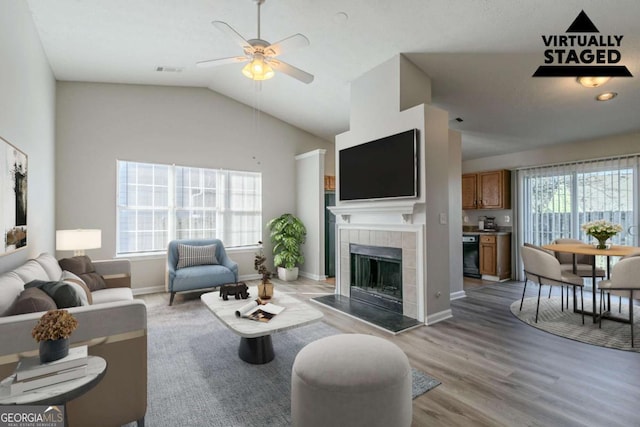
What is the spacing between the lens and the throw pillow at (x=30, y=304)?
1597 millimetres

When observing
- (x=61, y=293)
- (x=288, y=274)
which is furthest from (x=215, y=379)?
(x=288, y=274)

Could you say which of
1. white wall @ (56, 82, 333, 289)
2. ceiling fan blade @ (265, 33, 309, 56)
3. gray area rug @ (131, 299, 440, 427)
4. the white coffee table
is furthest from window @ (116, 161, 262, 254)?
ceiling fan blade @ (265, 33, 309, 56)

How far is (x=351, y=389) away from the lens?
146 centimetres

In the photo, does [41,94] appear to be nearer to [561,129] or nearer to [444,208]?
[444,208]

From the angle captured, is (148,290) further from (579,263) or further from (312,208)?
(579,263)

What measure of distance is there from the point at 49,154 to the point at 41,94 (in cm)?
80

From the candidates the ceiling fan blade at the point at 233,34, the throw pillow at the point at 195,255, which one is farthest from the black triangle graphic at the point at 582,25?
the throw pillow at the point at 195,255

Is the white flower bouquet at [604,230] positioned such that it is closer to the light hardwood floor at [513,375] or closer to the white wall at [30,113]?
the light hardwood floor at [513,375]

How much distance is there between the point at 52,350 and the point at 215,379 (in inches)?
49.5

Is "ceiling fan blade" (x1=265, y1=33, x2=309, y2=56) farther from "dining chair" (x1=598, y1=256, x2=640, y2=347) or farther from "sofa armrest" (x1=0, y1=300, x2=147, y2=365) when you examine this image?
"dining chair" (x1=598, y1=256, x2=640, y2=347)

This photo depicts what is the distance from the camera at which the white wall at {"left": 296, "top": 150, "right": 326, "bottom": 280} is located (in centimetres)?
581

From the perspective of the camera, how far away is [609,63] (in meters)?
3.10

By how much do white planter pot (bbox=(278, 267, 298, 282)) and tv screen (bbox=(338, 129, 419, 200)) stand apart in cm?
206

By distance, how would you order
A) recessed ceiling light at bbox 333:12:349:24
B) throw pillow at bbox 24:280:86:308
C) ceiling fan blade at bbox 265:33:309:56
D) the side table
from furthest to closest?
1. recessed ceiling light at bbox 333:12:349:24
2. ceiling fan blade at bbox 265:33:309:56
3. throw pillow at bbox 24:280:86:308
4. the side table
